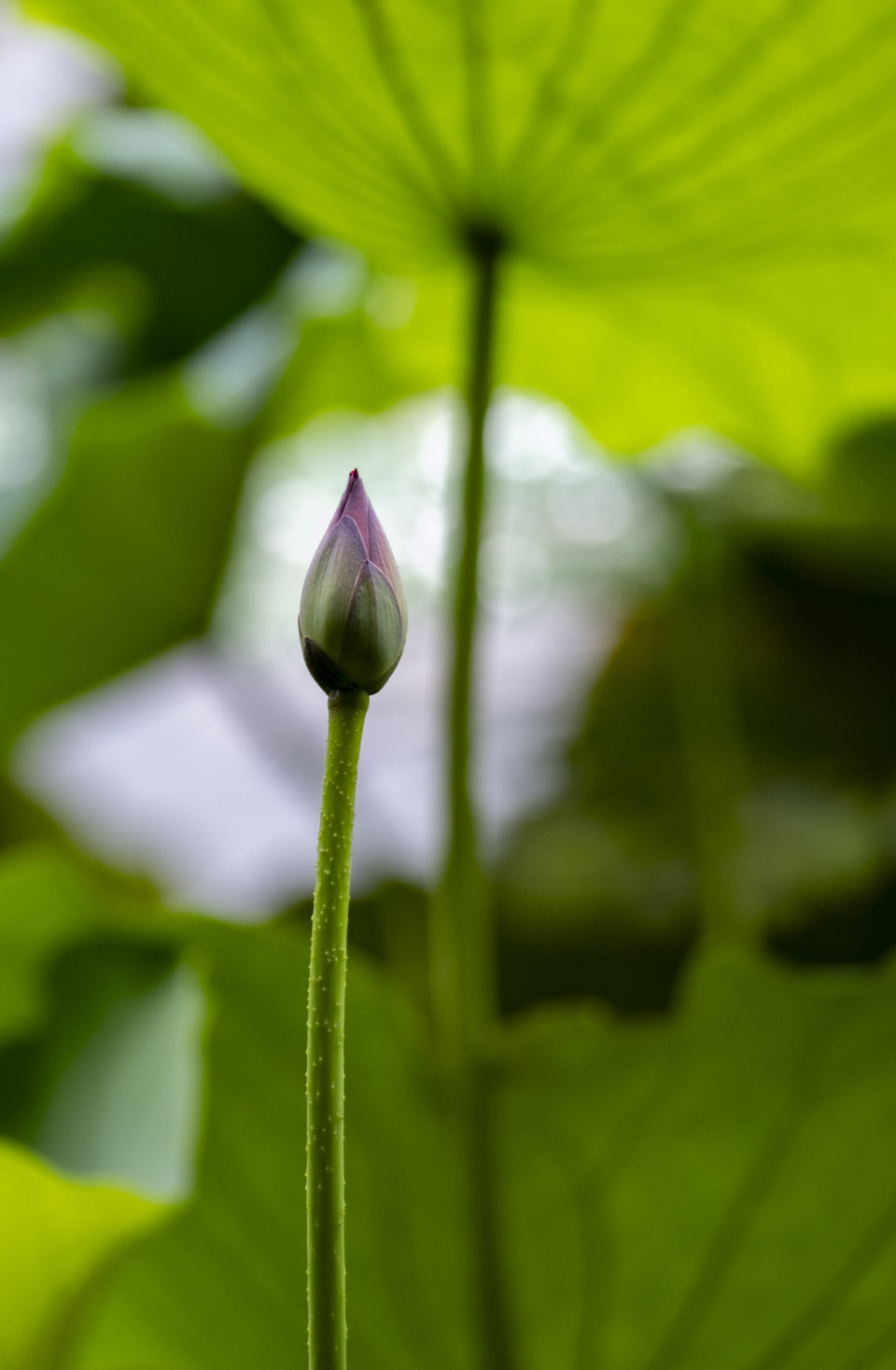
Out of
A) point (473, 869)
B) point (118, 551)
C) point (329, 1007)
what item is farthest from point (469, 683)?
point (118, 551)

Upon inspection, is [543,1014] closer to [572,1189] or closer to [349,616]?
[572,1189]

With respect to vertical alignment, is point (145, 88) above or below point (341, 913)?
above

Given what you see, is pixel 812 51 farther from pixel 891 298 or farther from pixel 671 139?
pixel 891 298

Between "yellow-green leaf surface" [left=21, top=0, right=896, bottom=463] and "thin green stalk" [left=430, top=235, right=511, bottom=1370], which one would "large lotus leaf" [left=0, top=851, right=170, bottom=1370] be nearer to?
"thin green stalk" [left=430, top=235, right=511, bottom=1370]

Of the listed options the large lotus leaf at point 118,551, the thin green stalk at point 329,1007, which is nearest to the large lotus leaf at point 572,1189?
the thin green stalk at point 329,1007

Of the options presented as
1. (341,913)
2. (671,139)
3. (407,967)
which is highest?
(671,139)

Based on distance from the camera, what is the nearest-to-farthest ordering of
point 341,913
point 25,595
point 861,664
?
point 341,913
point 25,595
point 861,664

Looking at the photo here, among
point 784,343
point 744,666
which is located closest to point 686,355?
A: point 784,343
